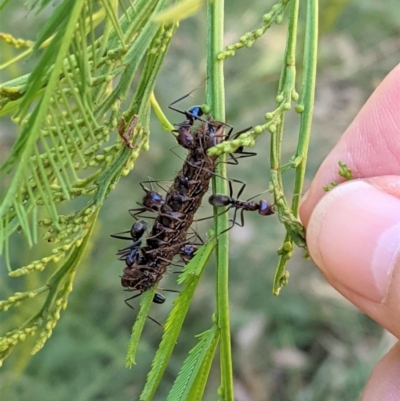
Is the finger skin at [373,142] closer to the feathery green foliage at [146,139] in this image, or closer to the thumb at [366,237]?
the thumb at [366,237]

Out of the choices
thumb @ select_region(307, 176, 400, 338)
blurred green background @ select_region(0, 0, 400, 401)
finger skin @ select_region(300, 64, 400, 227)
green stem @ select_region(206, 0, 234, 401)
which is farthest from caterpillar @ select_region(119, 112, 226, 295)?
blurred green background @ select_region(0, 0, 400, 401)

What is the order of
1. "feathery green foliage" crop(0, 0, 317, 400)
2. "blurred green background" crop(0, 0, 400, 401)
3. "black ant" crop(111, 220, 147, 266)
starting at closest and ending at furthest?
"feathery green foliage" crop(0, 0, 317, 400) < "black ant" crop(111, 220, 147, 266) < "blurred green background" crop(0, 0, 400, 401)

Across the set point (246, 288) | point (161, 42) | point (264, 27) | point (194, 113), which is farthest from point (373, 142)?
point (246, 288)

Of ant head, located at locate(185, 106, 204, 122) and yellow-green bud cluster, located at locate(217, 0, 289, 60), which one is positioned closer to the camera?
yellow-green bud cluster, located at locate(217, 0, 289, 60)

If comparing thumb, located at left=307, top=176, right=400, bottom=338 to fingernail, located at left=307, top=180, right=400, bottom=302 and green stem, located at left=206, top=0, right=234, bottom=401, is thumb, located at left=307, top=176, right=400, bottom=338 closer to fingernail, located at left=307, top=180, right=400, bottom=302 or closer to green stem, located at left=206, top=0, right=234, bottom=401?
fingernail, located at left=307, top=180, right=400, bottom=302

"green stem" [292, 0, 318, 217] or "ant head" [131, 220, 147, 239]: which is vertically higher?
"green stem" [292, 0, 318, 217]

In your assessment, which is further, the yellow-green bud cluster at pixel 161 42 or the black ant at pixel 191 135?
the black ant at pixel 191 135

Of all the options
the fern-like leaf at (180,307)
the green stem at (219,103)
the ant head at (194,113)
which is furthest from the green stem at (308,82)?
the ant head at (194,113)
